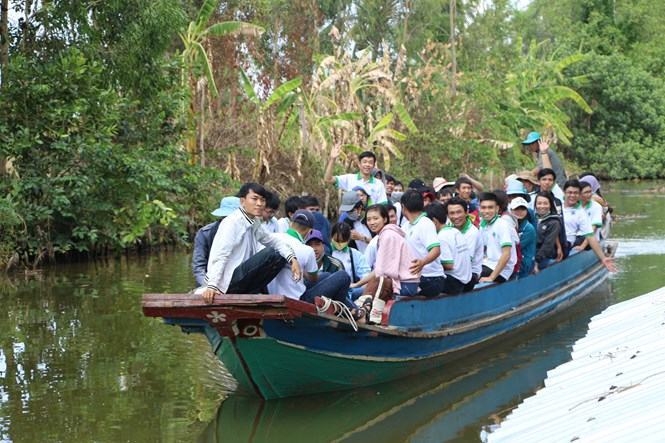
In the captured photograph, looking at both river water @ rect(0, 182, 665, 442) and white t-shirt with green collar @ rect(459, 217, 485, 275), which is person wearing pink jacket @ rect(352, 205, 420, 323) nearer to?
river water @ rect(0, 182, 665, 442)

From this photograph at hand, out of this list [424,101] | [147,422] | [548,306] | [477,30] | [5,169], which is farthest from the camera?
[477,30]

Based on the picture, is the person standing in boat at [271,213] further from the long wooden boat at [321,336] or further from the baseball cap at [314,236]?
the long wooden boat at [321,336]

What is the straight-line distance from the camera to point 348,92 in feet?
71.4

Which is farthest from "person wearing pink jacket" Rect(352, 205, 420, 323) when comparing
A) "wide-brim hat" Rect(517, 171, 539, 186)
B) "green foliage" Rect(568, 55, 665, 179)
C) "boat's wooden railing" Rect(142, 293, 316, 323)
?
"green foliage" Rect(568, 55, 665, 179)

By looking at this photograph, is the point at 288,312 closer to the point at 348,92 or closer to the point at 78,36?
the point at 78,36

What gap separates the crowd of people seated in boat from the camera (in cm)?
704

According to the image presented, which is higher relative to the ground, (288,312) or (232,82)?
(232,82)

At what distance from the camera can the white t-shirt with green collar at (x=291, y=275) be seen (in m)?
7.38

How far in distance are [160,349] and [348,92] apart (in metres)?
12.6

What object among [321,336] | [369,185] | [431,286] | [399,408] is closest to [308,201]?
[431,286]

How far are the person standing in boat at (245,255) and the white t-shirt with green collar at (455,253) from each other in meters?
2.31

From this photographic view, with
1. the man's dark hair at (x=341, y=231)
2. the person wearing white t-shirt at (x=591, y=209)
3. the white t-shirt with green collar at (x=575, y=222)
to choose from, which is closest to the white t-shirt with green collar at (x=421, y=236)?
the man's dark hair at (x=341, y=231)

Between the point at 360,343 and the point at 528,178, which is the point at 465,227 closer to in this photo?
the point at 360,343

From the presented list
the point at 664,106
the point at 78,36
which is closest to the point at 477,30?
the point at 664,106
